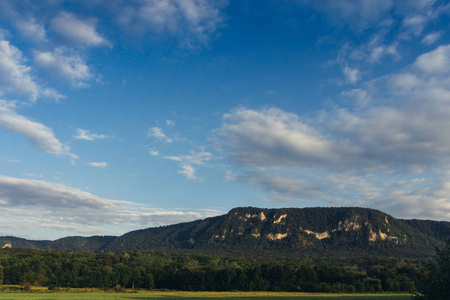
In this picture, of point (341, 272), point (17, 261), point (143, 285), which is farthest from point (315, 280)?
point (17, 261)

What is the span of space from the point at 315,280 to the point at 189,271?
47.3m

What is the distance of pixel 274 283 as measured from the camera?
122 meters

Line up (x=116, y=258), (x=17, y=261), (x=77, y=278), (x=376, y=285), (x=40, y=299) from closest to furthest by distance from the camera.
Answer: (x=40, y=299), (x=376, y=285), (x=77, y=278), (x=17, y=261), (x=116, y=258)

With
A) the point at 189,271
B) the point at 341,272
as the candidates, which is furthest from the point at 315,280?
the point at 189,271

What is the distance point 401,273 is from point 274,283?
50374 millimetres

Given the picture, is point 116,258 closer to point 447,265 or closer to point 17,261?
point 17,261

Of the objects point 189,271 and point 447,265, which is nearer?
point 447,265

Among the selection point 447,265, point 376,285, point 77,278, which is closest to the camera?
point 447,265

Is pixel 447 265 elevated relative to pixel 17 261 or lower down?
elevated

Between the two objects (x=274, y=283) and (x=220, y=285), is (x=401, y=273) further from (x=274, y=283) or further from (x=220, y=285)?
(x=220, y=285)

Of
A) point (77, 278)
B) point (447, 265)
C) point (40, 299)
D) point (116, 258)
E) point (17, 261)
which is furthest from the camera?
point (116, 258)

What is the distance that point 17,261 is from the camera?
145000 millimetres

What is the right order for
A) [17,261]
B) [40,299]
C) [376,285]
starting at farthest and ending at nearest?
1. [17,261]
2. [376,285]
3. [40,299]

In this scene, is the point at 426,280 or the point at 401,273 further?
the point at 401,273
